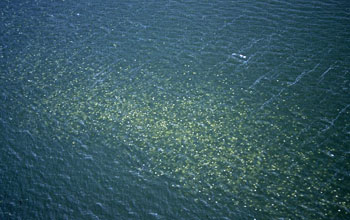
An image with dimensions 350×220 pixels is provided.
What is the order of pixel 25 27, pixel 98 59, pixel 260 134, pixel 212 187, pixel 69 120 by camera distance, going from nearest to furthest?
pixel 212 187 < pixel 260 134 < pixel 69 120 < pixel 98 59 < pixel 25 27

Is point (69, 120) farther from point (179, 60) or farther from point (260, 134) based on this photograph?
point (260, 134)

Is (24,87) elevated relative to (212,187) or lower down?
elevated

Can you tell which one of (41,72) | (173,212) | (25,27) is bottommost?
(173,212)

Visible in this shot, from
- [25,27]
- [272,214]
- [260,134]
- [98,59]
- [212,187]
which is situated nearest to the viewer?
[272,214]

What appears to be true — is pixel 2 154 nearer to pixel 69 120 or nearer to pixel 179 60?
pixel 69 120

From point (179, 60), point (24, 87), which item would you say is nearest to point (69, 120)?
point (24, 87)

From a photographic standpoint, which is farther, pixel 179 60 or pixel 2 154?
pixel 179 60
